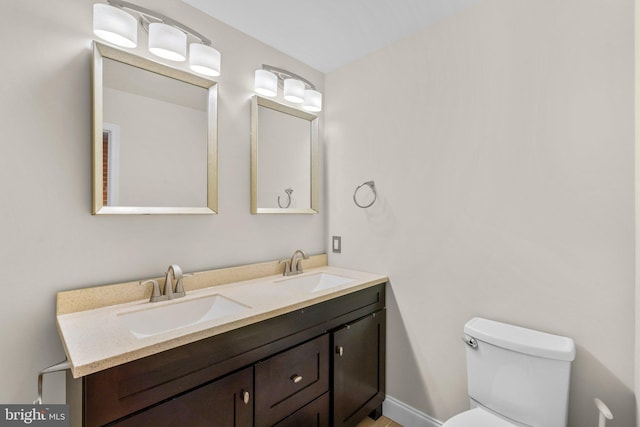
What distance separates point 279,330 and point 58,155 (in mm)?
1171

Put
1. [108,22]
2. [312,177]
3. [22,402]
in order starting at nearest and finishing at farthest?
[22,402] < [108,22] < [312,177]

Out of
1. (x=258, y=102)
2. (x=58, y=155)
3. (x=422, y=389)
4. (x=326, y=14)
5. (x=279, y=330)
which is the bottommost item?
(x=422, y=389)

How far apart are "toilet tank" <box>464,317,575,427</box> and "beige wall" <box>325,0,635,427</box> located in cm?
16

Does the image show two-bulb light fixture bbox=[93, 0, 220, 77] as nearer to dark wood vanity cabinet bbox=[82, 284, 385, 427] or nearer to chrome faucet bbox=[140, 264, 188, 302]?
chrome faucet bbox=[140, 264, 188, 302]

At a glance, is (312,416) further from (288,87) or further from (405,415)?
(288,87)

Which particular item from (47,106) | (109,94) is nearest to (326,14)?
(109,94)

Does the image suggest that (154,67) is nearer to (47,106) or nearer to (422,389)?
(47,106)

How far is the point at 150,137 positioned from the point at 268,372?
1229mm

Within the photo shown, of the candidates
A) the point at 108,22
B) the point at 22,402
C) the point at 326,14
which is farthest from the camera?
the point at 326,14

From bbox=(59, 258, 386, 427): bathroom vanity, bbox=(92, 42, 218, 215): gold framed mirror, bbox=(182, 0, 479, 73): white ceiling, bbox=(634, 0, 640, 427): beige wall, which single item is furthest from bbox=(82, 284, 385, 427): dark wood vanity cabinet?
bbox=(182, 0, 479, 73): white ceiling

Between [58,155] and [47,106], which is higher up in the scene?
[47,106]

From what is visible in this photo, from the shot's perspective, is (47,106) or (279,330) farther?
(279,330)

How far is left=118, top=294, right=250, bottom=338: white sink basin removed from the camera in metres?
1.29

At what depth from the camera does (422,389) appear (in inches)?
70.1
